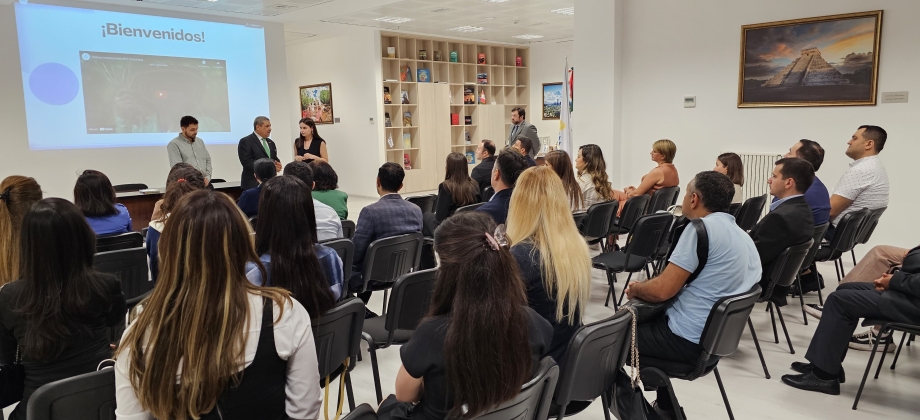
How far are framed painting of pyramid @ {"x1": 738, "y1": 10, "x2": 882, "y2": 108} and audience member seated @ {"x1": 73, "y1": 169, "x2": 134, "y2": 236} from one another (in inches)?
248

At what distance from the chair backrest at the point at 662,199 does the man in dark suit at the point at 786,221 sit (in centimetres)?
179

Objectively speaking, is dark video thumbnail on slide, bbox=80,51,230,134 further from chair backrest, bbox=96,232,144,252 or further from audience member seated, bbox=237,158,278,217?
chair backrest, bbox=96,232,144,252

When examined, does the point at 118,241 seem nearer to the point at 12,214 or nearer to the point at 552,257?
the point at 12,214

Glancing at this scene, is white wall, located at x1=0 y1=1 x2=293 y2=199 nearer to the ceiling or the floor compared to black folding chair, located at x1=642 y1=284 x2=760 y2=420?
nearer to the ceiling

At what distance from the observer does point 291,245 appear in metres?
2.16

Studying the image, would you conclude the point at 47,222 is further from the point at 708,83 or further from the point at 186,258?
the point at 708,83

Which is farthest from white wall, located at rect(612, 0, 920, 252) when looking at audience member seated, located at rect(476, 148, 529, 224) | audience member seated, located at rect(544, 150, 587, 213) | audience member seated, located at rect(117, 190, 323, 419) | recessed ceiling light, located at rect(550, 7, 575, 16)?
audience member seated, located at rect(117, 190, 323, 419)

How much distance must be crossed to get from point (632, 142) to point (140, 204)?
5.95 meters

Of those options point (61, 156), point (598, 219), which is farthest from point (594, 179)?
point (61, 156)

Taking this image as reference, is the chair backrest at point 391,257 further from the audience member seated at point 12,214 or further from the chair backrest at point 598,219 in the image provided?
the audience member seated at point 12,214

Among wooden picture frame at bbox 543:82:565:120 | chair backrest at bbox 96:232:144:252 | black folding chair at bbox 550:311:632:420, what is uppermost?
wooden picture frame at bbox 543:82:565:120

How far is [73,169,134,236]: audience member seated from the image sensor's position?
11.8ft

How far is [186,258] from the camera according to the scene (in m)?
1.38

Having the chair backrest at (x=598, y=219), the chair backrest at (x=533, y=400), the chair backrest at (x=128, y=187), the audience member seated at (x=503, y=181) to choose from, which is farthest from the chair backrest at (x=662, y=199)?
the chair backrest at (x=128, y=187)
